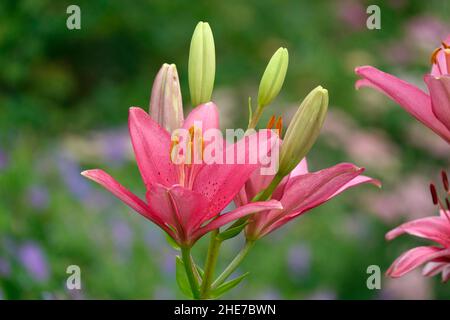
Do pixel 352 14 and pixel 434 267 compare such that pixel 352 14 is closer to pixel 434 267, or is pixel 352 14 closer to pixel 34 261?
pixel 34 261

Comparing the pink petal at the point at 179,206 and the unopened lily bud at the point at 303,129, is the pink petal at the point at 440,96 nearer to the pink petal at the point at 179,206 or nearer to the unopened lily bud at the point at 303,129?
the unopened lily bud at the point at 303,129

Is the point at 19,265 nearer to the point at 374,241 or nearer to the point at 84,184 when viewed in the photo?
the point at 84,184

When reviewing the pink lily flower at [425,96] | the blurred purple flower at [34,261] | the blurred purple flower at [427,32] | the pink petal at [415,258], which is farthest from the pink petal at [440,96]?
the blurred purple flower at [427,32]

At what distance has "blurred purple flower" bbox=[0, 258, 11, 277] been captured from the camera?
118 centimetres

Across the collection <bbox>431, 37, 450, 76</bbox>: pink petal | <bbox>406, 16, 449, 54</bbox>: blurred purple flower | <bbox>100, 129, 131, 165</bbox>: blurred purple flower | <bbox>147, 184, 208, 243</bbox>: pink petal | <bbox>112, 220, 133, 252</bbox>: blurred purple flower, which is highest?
<bbox>406, 16, 449, 54</bbox>: blurred purple flower

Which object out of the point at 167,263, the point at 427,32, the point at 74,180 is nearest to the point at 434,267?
the point at 167,263

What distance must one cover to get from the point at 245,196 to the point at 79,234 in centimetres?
88

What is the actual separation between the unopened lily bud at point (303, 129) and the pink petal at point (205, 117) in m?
0.07

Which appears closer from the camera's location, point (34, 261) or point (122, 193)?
point (122, 193)

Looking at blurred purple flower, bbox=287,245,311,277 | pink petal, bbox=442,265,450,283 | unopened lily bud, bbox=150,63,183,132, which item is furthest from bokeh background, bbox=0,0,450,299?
pink petal, bbox=442,265,450,283

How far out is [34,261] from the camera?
1.25 m

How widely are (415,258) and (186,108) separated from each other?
216 cm

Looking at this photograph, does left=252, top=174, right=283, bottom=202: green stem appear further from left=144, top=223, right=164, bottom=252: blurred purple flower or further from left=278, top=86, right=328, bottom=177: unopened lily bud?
left=144, top=223, right=164, bottom=252: blurred purple flower

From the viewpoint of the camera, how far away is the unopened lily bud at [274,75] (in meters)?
0.72
